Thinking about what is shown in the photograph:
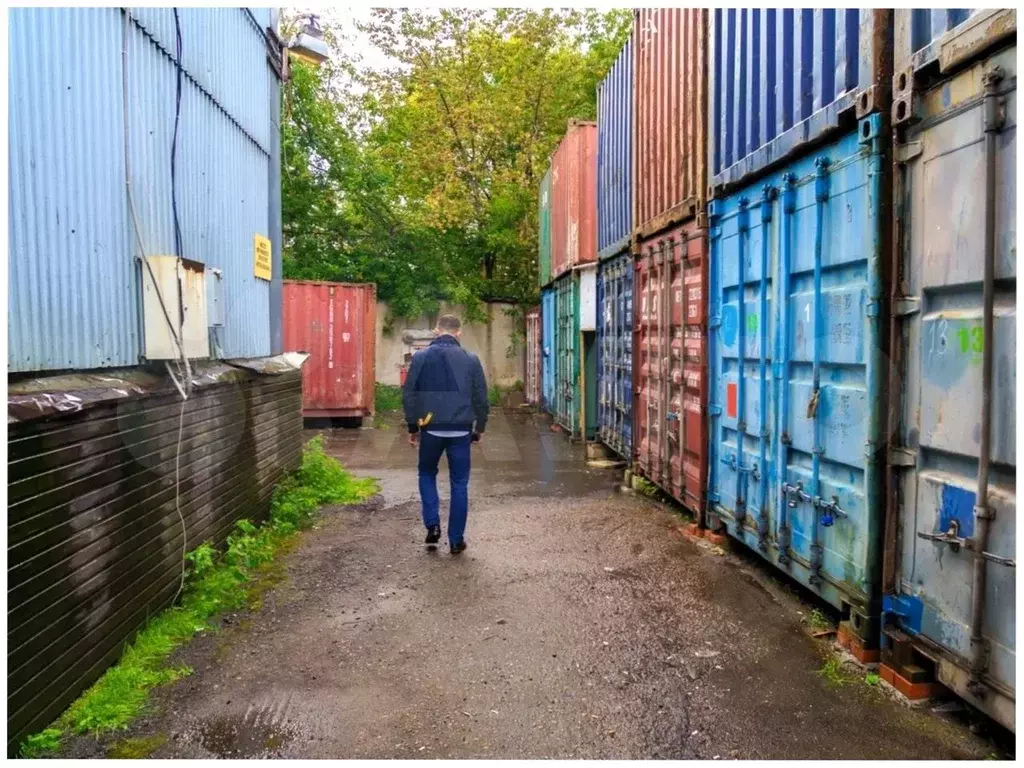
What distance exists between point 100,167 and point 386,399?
1405cm

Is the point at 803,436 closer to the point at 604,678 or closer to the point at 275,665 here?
the point at 604,678

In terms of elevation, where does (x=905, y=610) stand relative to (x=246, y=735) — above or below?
above

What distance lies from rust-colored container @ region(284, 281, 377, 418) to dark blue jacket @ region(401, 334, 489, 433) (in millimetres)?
8381

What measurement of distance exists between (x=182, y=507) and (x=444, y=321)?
2.54 m

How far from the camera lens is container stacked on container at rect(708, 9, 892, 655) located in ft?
12.2

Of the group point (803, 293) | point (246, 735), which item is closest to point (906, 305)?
point (803, 293)

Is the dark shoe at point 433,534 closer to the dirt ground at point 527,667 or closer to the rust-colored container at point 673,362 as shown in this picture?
the dirt ground at point 527,667

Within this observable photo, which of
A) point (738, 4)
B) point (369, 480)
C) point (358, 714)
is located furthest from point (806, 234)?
point (369, 480)

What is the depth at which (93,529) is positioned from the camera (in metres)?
3.50

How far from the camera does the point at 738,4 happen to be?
16.4 feet

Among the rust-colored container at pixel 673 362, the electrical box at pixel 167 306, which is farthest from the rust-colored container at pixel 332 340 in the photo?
the electrical box at pixel 167 306

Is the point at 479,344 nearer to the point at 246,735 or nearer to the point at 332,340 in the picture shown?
the point at 332,340

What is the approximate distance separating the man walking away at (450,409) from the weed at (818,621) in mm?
2629

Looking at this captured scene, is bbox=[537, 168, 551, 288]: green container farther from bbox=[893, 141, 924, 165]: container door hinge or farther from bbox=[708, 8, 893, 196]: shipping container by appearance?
bbox=[893, 141, 924, 165]: container door hinge
